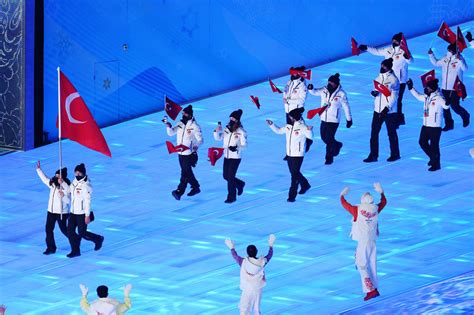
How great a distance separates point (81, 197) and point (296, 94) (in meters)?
5.17

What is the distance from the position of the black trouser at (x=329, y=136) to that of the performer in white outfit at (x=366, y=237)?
488 centimetres

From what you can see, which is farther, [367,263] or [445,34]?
[445,34]

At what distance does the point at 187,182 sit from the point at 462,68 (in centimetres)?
484

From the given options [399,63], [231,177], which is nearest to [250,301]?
[231,177]

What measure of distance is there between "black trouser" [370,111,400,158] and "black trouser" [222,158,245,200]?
223 cm

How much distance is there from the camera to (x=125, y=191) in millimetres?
A: 21391

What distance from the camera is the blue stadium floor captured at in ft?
56.3

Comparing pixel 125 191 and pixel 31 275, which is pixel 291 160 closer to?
pixel 125 191

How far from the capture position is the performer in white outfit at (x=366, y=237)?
54.4ft

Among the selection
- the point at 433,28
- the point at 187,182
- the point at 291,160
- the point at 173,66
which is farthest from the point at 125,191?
the point at 433,28

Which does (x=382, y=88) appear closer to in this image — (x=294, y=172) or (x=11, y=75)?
(x=294, y=172)

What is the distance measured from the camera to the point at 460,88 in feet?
73.6

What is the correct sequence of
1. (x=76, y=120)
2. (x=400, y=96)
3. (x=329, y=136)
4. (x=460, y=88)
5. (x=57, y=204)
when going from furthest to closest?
(x=400, y=96) → (x=460, y=88) → (x=329, y=136) → (x=57, y=204) → (x=76, y=120)

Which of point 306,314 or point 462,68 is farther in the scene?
point 462,68
